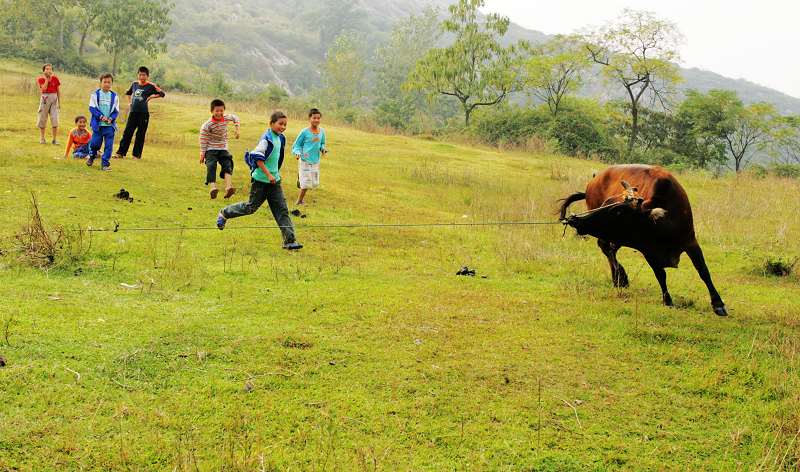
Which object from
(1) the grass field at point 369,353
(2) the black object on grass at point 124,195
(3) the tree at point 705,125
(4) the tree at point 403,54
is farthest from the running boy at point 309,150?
(4) the tree at point 403,54

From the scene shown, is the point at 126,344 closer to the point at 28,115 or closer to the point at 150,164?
the point at 150,164

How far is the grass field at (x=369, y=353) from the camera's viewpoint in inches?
158

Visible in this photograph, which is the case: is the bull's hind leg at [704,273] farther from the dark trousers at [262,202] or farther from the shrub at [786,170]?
the shrub at [786,170]

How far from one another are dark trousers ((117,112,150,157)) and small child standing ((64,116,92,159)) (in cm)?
71

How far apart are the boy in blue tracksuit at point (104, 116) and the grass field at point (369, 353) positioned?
1712 mm

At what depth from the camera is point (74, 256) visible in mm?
7262

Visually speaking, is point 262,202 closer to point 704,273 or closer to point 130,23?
point 704,273

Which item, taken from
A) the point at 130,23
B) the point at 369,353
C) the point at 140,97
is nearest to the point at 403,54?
the point at 130,23

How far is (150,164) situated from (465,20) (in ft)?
108

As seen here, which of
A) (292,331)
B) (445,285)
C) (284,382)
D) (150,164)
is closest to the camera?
(284,382)

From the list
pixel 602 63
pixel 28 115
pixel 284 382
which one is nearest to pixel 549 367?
pixel 284 382

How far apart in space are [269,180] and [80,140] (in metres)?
7.33

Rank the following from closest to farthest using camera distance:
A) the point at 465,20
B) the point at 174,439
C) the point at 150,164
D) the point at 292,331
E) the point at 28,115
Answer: the point at 174,439 < the point at 292,331 < the point at 150,164 < the point at 28,115 < the point at 465,20

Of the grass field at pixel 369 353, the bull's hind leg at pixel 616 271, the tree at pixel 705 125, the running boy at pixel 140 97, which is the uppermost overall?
the tree at pixel 705 125
